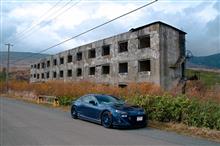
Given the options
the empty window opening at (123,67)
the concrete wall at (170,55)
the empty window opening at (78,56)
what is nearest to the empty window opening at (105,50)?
the empty window opening at (123,67)

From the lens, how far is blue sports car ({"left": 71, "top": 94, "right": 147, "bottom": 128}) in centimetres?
1406

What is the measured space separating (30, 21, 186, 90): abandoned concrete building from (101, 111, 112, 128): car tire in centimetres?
2542

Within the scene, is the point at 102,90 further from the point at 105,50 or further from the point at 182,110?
the point at 105,50

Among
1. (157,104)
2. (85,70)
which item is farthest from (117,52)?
(157,104)

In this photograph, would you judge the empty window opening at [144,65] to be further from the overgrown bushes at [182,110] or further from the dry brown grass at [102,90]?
the overgrown bushes at [182,110]

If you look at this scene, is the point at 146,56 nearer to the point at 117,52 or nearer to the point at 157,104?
the point at 117,52

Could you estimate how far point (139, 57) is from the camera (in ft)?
142

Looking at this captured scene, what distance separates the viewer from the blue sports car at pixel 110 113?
14.1 meters


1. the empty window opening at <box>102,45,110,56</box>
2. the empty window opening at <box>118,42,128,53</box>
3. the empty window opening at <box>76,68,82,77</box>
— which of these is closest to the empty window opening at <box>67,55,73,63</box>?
the empty window opening at <box>76,68,82,77</box>

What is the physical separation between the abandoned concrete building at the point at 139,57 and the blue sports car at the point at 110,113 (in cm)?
2399

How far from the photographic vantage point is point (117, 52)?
48188 mm

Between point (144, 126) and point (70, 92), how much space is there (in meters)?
16.1

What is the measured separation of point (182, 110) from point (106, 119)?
3.33 metres

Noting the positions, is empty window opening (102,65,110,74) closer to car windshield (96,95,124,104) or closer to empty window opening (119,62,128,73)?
empty window opening (119,62,128,73)
